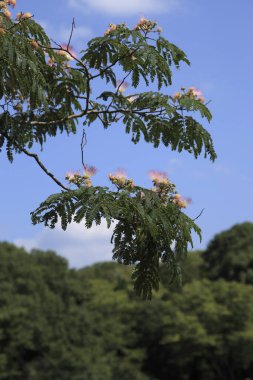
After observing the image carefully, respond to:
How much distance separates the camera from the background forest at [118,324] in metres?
45.1

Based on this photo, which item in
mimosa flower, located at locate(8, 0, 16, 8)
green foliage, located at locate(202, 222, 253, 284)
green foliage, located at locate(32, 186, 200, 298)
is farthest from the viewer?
green foliage, located at locate(202, 222, 253, 284)

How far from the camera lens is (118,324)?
48250 mm

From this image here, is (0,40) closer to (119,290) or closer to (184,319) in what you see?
(184,319)

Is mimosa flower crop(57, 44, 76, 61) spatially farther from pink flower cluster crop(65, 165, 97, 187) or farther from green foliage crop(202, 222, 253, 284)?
green foliage crop(202, 222, 253, 284)

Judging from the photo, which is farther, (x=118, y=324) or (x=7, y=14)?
(x=118, y=324)

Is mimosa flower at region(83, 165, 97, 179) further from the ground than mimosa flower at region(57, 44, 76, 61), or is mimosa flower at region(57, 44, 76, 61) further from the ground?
mimosa flower at region(57, 44, 76, 61)

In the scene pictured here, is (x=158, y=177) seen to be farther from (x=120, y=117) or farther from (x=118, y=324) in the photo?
(x=118, y=324)

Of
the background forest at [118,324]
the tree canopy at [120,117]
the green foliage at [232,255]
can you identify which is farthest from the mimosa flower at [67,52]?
the green foliage at [232,255]

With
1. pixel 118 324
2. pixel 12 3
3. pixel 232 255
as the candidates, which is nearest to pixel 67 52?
pixel 12 3

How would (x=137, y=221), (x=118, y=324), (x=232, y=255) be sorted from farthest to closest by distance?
(x=232, y=255), (x=118, y=324), (x=137, y=221)

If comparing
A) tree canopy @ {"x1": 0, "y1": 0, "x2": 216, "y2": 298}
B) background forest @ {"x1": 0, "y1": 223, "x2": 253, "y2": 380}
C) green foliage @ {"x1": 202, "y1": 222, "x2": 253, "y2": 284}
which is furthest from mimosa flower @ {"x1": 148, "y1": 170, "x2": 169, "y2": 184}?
green foliage @ {"x1": 202, "y1": 222, "x2": 253, "y2": 284}

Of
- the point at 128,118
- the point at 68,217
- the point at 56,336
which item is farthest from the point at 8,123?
the point at 56,336

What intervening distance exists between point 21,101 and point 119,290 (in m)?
45.3

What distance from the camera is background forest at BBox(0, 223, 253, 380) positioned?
1775 inches
